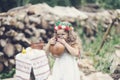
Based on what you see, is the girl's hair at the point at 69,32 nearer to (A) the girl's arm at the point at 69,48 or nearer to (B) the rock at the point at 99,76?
(A) the girl's arm at the point at 69,48

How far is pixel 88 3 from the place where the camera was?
16141 mm

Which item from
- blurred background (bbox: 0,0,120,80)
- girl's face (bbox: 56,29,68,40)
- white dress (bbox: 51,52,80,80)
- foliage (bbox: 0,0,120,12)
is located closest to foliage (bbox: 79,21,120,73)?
blurred background (bbox: 0,0,120,80)

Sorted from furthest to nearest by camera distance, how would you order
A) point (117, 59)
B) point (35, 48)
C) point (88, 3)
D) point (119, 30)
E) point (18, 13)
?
point (88, 3), point (119, 30), point (18, 13), point (117, 59), point (35, 48)

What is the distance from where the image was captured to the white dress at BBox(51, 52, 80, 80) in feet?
24.9

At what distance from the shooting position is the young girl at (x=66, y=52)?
7.49 meters

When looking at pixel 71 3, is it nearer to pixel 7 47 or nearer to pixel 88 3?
pixel 88 3

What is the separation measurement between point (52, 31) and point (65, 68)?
4431 mm

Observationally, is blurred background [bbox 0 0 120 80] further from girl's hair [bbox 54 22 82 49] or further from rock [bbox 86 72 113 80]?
girl's hair [bbox 54 22 82 49]

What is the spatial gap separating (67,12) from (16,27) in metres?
2.48

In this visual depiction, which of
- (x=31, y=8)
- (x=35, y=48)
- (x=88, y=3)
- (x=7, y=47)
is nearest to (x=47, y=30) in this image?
(x=31, y=8)

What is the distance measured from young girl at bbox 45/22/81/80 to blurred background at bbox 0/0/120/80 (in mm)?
1952

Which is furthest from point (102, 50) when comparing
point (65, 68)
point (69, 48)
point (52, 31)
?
point (69, 48)

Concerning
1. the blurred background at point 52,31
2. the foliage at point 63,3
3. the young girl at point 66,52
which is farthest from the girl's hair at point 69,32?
the foliage at point 63,3

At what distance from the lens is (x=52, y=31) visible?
1200 centimetres
